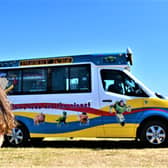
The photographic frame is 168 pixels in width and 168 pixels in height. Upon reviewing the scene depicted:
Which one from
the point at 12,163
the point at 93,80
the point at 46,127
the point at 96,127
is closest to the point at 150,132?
the point at 96,127

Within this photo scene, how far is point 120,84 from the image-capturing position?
9.51m

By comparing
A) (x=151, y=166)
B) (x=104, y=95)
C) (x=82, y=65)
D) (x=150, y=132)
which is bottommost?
(x=151, y=166)

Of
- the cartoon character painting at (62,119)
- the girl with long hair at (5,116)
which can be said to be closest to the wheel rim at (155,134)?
the cartoon character painting at (62,119)

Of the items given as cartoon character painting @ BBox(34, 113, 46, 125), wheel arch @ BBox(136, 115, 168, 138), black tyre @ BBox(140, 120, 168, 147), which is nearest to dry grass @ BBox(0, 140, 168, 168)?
black tyre @ BBox(140, 120, 168, 147)

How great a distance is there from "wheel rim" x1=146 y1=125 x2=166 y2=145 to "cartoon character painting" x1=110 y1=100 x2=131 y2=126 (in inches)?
29.2

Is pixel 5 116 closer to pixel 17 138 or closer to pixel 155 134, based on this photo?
pixel 155 134

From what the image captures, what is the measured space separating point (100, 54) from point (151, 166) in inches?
154

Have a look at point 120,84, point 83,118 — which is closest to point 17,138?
point 83,118

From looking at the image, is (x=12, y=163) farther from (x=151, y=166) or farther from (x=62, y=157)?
(x=151, y=166)

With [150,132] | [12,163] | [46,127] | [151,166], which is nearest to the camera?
[151,166]

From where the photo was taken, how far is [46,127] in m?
10.0

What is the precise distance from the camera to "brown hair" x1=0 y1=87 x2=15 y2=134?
1.92 m

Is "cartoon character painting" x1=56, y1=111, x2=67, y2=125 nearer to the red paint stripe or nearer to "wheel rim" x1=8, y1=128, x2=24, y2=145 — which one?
the red paint stripe

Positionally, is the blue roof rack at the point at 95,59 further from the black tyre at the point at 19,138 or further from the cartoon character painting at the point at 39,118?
the black tyre at the point at 19,138
